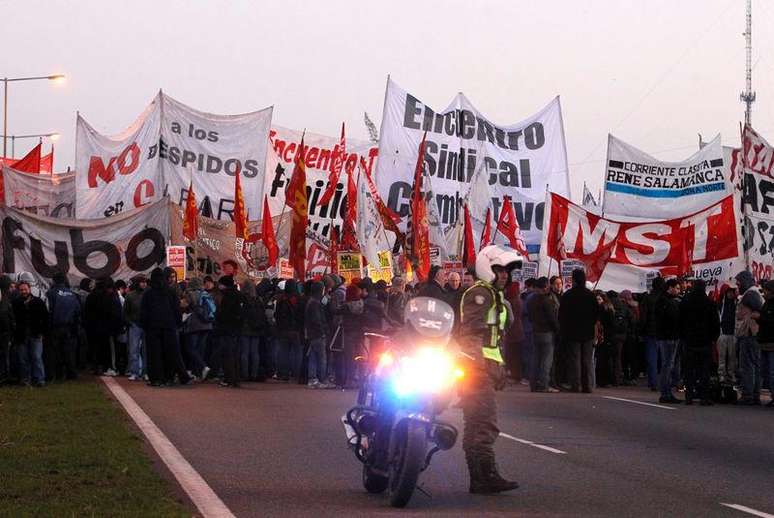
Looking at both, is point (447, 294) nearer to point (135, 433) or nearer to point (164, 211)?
point (135, 433)

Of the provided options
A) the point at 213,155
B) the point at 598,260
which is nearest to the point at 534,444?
the point at 598,260

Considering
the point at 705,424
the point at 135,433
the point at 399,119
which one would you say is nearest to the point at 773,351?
the point at 705,424

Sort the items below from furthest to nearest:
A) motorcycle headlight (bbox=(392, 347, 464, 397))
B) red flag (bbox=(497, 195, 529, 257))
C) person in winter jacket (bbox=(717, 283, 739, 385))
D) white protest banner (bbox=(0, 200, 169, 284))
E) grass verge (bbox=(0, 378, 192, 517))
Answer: red flag (bbox=(497, 195, 529, 257)) → white protest banner (bbox=(0, 200, 169, 284)) → person in winter jacket (bbox=(717, 283, 739, 385)) → motorcycle headlight (bbox=(392, 347, 464, 397)) → grass verge (bbox=(0, 378, 192, 517))

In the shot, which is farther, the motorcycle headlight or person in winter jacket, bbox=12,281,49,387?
person in winter jacket, bbox=12,281,49,387

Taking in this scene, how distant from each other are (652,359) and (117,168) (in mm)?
22103

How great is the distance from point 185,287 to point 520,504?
18392 mm

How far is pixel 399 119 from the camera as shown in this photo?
43.0m

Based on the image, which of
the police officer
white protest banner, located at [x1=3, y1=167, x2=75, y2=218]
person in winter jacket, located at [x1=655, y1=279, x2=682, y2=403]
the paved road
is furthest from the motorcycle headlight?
white protest banner, located at [x1=3, y1=167, x2=75, y2=218]

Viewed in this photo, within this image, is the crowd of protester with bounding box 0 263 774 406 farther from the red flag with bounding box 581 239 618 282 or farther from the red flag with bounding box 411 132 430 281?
the red flag with bounding box 411 132 430 281

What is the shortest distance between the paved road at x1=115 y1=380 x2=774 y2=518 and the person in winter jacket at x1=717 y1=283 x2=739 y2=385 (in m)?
2.54

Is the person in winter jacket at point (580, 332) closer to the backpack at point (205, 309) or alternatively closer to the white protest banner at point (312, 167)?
the backpack at point (205, 309)

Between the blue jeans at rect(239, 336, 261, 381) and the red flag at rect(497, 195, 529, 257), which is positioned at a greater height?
the red flag at rect(497, 195, 529, 257)

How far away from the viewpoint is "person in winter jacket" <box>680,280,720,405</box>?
21.8 m

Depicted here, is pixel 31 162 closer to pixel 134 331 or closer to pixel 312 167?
pixel 312 167
